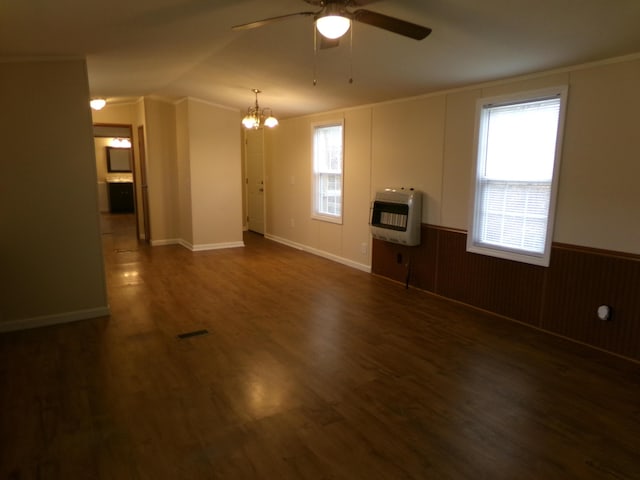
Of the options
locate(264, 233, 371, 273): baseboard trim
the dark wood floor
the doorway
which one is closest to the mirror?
the doorway

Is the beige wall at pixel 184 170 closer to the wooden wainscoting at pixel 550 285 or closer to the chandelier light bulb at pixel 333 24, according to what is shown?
the wooden wainscoting at pixel 550 285

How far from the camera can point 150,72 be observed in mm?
4625

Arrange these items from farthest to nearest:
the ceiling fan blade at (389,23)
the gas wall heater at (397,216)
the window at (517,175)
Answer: the gas wall heater at (397,216) → the window at (517,175) → the ceiling fan blade at (389,23)

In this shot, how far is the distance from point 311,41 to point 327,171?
10.7 ft

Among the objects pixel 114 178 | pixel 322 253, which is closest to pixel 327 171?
pixel 322 253

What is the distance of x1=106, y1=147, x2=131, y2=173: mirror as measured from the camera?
12.1m

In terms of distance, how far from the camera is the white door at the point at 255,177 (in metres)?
8.26

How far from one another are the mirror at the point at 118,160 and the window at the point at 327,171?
8.02 m

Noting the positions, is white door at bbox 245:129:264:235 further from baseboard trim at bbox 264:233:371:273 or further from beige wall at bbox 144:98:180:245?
beige wall at bbox 144:98:180:245

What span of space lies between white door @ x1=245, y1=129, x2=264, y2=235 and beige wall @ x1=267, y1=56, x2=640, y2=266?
18.9 inches

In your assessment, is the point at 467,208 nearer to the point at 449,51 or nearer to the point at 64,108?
the point at 449,51

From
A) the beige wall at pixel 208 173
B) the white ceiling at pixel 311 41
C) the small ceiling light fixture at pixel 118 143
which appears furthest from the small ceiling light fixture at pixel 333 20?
the small ceiling light fixture at pixel 118 143

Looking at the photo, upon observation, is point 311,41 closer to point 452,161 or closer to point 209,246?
point 452,161

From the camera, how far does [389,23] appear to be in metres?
2.16
